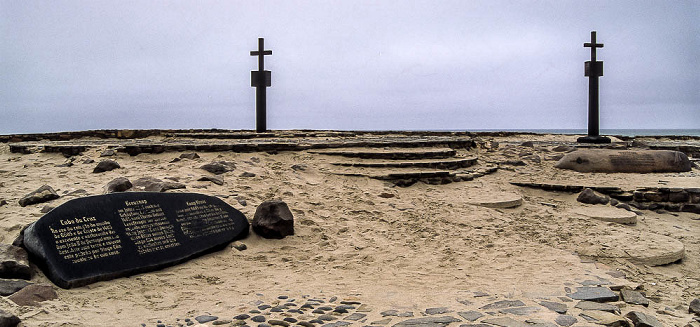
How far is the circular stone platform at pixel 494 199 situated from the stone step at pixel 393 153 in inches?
61.5

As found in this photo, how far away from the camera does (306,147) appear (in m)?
9.54

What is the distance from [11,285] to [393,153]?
21.9 feet

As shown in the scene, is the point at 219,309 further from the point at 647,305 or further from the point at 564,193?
the point at 564,193

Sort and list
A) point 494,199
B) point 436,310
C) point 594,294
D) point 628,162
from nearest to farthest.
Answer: point 436,310
point 594,294
point 494,199
point 628,162

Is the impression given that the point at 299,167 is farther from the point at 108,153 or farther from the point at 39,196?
the point at 39,196

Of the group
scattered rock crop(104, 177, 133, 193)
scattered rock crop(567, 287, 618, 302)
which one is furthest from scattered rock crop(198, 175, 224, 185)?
scattered rock crop(567, 287, 618, 302)

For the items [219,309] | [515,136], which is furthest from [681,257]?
[515,136]

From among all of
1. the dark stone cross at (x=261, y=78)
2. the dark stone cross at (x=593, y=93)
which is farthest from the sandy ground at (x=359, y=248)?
the dark stone cross at (x=261, y=78)

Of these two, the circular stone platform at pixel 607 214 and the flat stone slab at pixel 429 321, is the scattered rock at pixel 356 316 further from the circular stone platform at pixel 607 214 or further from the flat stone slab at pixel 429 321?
the circular stone platform at pixel 607 214

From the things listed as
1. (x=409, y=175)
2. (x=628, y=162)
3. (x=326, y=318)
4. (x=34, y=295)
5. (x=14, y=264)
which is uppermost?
(x=628, y=162)

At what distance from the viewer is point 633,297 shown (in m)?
4.45

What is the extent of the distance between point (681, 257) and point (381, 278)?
3.90m

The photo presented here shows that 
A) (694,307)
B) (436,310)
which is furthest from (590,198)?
(436,310)

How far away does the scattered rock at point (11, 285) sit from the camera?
12.9 ft
